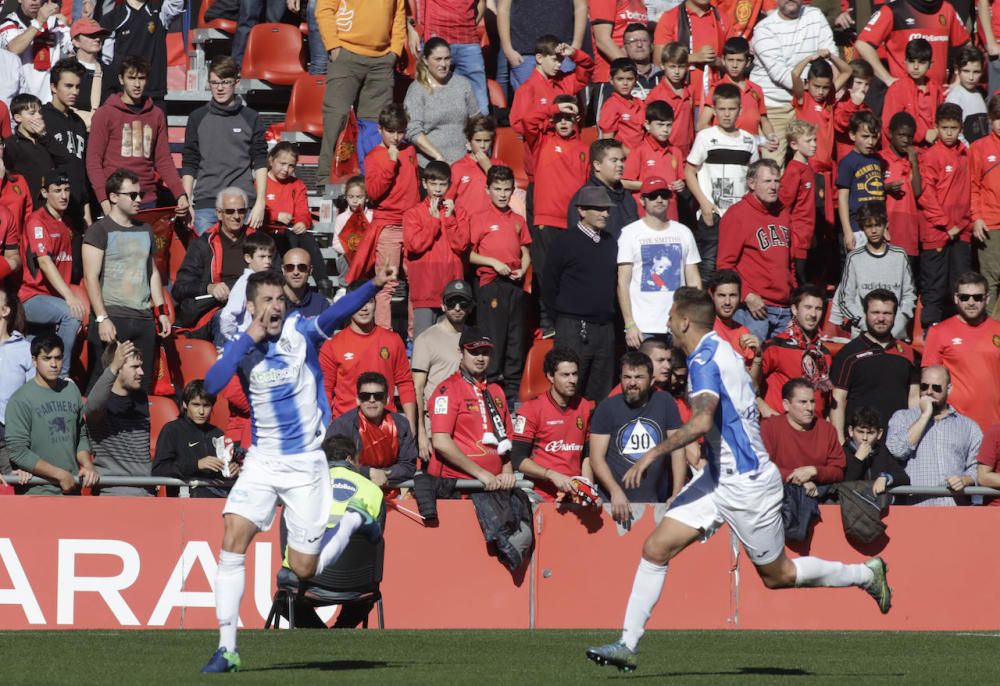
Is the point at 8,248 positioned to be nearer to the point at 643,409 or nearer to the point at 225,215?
the point at 225,215

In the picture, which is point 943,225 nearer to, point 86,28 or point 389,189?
point 389,189

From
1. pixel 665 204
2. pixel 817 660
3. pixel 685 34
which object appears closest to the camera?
pixel 817 660

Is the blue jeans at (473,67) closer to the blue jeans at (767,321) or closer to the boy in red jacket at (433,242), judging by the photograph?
the boy in red jacket at (433,242)

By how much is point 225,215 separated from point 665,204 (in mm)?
3922

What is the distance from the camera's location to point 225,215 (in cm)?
1424

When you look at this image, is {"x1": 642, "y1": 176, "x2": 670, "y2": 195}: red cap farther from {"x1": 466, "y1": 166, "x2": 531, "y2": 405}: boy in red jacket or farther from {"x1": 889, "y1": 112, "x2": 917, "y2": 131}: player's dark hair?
{"x1": 889, "y1": 112, "x2": 917, "y2": 131}: player's dark hair

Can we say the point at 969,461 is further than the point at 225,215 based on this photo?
No

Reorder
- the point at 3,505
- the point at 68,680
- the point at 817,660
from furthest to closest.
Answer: the point at 3,505, the point at 817,660, the point at 68,680

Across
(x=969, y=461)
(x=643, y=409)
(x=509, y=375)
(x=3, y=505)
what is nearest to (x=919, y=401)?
(x=969, y=461)

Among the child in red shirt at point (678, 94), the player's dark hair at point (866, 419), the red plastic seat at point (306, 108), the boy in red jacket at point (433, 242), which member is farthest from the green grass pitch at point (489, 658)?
the red plastic seat at point (306, 108)

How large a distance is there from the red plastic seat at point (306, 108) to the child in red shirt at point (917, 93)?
6127 millimetres

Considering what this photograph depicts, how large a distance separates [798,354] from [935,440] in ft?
4.97

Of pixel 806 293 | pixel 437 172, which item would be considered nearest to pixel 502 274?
pixel 437 172

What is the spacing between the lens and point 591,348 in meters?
14.1
